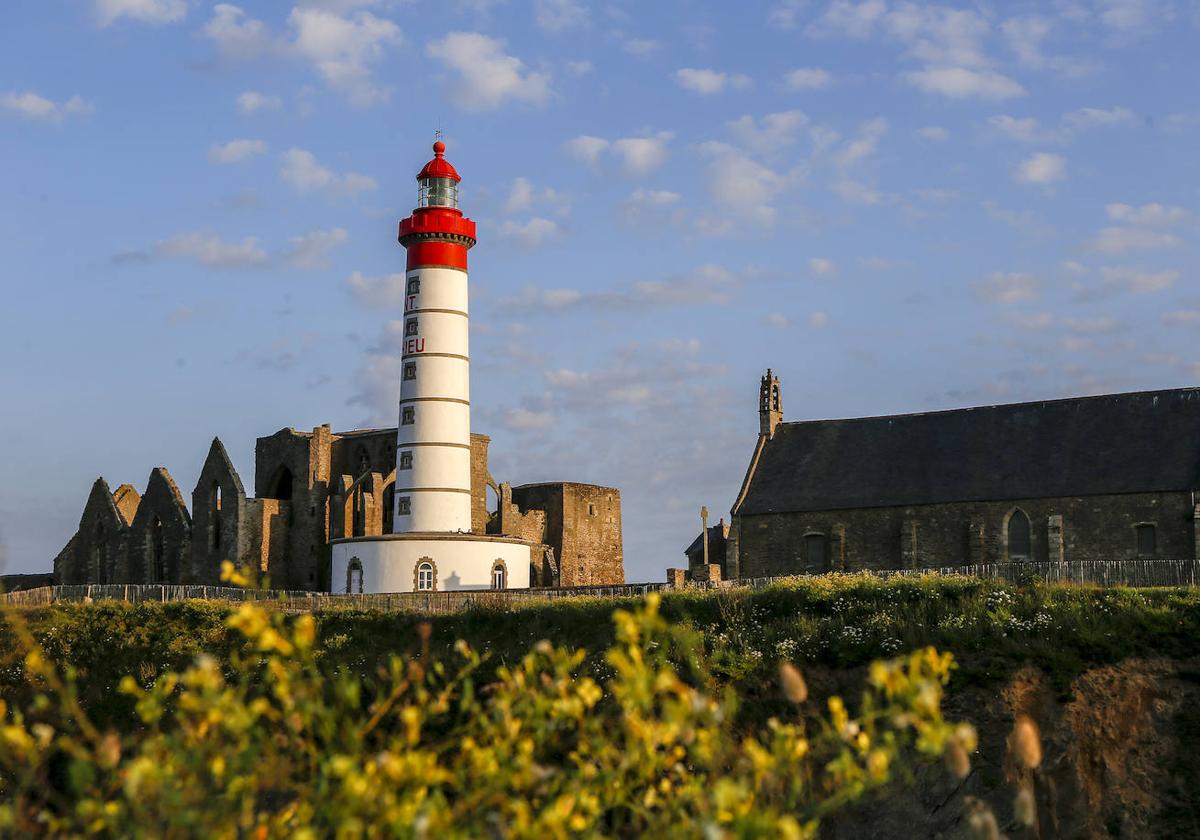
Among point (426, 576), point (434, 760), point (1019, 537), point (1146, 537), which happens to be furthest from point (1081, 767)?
point (426, 576)

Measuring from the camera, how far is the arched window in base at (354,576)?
50.8 meters

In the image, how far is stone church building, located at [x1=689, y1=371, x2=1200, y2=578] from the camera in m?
46.8

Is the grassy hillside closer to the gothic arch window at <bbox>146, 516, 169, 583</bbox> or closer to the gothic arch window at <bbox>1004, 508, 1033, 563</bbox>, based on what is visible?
the gothic arch window at <bbox>1004, 508, 1033, 563</bbox>

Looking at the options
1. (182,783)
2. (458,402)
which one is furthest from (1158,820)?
(458,402)

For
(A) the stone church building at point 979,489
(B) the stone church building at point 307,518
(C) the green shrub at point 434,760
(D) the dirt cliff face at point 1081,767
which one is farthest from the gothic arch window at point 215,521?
(C) the green shrub at point 434,760

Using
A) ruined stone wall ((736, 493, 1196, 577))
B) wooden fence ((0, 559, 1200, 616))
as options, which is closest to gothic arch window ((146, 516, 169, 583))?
wooden fence ((0, 559, 1200, 616))

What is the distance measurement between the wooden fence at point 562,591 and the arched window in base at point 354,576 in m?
3.30

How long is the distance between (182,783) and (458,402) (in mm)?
41975

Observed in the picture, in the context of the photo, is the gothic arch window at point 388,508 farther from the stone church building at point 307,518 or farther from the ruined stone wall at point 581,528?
the ruined stone wall at point 581,528

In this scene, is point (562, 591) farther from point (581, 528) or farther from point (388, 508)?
point (581, 528)

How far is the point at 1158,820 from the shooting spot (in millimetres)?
26031

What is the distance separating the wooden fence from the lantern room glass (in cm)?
1496

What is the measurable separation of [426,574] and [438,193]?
13821 millimetres

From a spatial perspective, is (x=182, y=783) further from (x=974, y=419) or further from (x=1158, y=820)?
(x=974, y=419)
